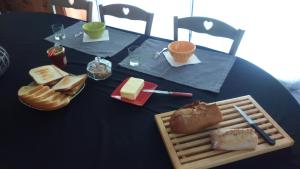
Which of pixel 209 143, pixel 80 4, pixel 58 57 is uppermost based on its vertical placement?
pixel 80 4

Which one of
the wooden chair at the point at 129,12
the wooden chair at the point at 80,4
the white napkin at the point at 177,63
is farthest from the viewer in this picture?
the wooden chair at the point at 80,4

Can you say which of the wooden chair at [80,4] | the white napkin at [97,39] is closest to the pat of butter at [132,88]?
the white napkin at [97,39]

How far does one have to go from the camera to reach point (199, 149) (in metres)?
0.75

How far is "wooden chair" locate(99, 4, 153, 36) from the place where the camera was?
4.99 ft

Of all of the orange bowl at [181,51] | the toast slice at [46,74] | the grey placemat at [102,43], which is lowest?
the toast slice at [46,74]

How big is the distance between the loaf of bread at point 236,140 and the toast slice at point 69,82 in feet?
1.85

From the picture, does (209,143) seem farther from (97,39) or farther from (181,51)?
(97,39)

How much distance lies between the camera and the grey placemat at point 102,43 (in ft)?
4.24

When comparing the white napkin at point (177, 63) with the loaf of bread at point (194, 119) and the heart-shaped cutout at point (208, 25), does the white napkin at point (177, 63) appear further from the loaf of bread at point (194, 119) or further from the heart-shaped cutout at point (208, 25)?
the loaf of bread at point (194, 119)

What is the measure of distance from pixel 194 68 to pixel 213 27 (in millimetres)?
339

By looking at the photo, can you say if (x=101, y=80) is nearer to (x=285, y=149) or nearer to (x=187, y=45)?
(x=187, y=45)

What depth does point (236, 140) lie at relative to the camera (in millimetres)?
734

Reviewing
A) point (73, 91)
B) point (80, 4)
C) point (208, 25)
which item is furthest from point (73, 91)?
point (80, 4)

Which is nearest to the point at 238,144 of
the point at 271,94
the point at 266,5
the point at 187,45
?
the point at 271,94
